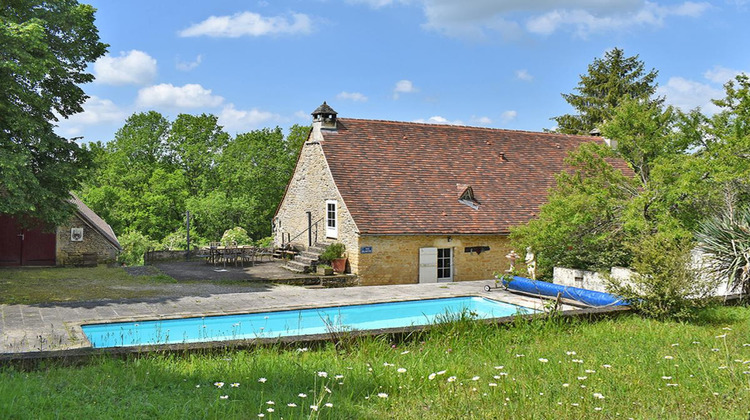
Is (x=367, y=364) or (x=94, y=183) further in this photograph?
(x=94, y=183)

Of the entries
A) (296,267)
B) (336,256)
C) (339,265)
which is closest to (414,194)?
→ (336,256)

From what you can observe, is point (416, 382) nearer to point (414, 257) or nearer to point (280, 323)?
point (280, 323)

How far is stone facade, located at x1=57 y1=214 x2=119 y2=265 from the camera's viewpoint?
2522cm

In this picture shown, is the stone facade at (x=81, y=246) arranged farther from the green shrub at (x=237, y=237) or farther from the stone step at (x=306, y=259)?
the stone step at (x=306, y=259)

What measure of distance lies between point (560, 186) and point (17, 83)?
1632 cm

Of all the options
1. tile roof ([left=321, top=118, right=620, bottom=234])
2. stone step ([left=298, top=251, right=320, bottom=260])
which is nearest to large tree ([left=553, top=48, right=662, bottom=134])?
tile roof ([left=321, top=118, right=620, bottom=234])

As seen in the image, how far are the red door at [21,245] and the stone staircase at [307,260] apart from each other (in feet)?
35.0

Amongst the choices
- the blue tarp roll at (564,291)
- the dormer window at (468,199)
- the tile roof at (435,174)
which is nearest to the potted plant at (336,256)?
the tile roof at (435,174)

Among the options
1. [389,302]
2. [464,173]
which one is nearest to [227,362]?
[389,302]

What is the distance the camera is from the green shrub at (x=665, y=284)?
10664mm

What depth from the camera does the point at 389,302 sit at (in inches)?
644

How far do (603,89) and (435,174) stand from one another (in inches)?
1031

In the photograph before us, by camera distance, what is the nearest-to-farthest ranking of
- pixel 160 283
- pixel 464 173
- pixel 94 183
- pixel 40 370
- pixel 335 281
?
pixel 40 370, pixel 160 283, pixel 335 281, pixel 464 173, pixel 94 183

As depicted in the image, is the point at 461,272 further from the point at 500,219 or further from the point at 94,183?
the point at 94,183
